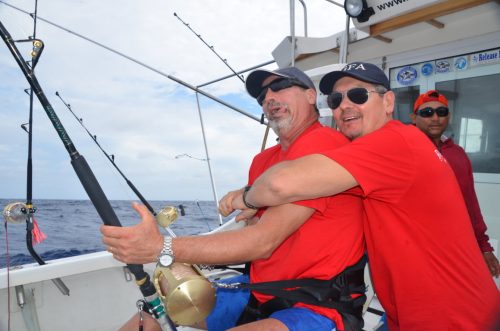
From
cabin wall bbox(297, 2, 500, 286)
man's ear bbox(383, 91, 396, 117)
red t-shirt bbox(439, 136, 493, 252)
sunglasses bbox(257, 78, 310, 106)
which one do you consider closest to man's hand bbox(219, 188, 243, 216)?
sunglasses bbox(257, 78, 310, 106)

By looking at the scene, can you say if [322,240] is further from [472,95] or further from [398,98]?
[398,98]

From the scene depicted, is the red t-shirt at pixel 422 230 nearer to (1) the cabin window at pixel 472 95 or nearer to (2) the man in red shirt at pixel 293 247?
(2) the man in red shirt at pixel 293 247

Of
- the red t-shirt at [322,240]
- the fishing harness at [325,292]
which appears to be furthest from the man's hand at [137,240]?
the red t-shirt at [322,240]

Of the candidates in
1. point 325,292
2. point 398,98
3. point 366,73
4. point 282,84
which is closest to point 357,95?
point 366,73

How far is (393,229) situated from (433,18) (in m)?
2.59

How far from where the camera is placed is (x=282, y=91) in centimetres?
232

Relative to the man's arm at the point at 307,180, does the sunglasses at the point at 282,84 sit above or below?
above

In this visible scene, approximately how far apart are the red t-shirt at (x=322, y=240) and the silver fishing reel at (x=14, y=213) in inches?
62.2

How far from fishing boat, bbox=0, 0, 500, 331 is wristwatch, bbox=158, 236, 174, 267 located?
74.4 inches

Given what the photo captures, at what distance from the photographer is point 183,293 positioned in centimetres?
146

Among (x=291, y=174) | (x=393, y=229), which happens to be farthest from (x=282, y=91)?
(x=393, y=229)

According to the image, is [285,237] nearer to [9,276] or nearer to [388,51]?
[9,276]

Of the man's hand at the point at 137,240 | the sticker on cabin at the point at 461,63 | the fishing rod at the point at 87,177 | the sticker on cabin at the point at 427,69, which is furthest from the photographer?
the sticker on cabin at the point at 427,69

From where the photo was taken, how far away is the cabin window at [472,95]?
3619 mm
